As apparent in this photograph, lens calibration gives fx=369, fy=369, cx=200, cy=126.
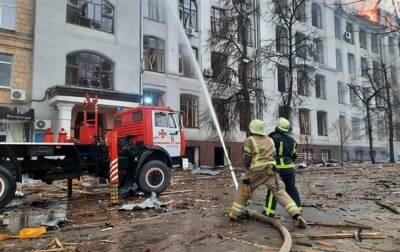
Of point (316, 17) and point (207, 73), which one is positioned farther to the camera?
point (316, 17)

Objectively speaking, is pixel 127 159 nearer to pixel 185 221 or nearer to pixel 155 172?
pixel 155 172

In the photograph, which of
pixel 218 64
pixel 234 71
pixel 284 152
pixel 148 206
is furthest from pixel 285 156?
pixel 218 64

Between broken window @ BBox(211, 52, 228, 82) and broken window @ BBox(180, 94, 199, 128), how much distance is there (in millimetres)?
2417

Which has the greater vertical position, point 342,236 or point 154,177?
point 154,177

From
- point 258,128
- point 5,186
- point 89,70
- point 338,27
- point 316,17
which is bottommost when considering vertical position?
point 5,186

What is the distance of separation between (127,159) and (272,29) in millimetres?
25238

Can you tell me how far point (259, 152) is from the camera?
701cm

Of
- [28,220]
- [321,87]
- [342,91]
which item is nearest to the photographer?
[28,220]

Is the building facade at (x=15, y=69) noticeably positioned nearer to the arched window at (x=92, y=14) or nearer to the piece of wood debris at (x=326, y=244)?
the arched window at (x=92, y=14)

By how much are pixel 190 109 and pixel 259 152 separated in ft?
66.0

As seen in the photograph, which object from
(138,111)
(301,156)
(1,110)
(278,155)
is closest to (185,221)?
(278,155)

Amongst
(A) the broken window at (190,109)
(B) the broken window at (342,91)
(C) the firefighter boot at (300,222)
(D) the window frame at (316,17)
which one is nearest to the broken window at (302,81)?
(A) the broken window at (190,109)

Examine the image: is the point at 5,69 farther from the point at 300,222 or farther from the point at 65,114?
the point at 300,222

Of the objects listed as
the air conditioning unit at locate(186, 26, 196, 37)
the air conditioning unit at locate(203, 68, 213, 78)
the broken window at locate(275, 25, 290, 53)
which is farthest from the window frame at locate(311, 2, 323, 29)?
the air conditioning unit at locate(186, 26, 196, 37)
